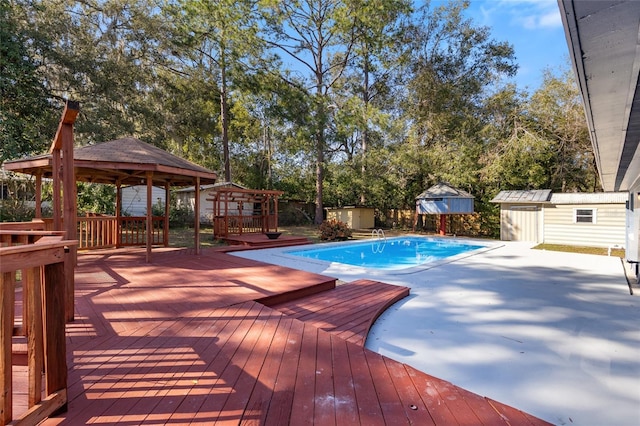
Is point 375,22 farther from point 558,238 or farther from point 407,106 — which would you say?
point 558,238

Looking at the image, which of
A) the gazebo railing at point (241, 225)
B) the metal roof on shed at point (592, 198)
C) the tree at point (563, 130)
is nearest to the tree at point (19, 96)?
the gazebo railing at point (241, 225)

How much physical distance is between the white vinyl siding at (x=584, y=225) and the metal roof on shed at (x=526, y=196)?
45cm

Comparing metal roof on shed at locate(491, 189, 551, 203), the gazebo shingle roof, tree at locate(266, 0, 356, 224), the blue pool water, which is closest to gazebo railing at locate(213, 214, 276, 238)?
the blue pool water

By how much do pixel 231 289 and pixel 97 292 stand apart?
177 centimetres

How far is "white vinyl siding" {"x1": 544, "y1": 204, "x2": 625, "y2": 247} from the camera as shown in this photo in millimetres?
10609

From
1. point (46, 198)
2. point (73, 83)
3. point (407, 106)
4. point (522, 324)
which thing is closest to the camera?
point (522, 324)

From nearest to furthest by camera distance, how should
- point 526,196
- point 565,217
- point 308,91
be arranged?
point 565,217, point 526,196, point 308,91

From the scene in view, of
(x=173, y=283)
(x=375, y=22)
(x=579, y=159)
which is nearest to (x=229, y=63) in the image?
(x=375, y=22)

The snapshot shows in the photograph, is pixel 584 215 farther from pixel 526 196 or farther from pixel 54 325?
pixel 54 325

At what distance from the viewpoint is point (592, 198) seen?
11.1m

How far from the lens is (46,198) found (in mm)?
14203

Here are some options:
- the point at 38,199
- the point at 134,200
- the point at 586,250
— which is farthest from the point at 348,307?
the point at 134,200

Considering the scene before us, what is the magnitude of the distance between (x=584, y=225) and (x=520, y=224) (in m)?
2.20

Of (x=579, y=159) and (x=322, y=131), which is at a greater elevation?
(x=322, y=131)
